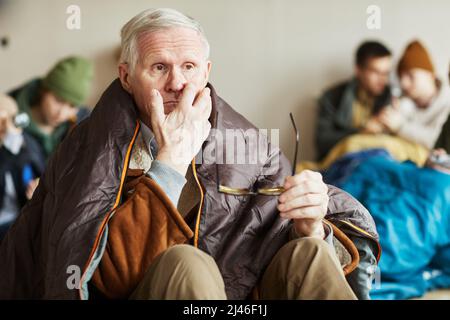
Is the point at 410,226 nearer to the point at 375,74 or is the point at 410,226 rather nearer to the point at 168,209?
the point at 168,209

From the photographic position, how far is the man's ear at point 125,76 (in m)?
1.26

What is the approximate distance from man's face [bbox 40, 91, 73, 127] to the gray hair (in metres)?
2.01

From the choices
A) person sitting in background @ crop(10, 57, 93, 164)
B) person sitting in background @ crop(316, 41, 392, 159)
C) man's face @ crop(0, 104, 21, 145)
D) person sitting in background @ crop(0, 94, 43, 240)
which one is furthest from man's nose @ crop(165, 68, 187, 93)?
person sitting in background @ crop(316, 41, 392, 159)

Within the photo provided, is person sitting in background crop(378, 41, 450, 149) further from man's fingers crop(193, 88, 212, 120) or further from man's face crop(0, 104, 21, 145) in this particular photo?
man's fingers crop(193, 88, 212, 120)

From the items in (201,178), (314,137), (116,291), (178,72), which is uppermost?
(178,72)

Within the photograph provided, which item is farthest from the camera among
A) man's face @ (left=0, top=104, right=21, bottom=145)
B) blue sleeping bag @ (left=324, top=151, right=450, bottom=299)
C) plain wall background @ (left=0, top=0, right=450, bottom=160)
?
man's face @ (left=0, top=104, right=21, bottom=145)

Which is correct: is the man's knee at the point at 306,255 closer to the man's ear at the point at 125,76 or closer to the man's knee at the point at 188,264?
the man's knee at the point at 188,264

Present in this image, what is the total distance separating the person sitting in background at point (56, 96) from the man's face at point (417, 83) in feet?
4.85

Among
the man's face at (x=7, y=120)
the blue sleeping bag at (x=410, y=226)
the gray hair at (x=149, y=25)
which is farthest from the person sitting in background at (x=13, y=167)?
the gray hair at (x=149, y=25)

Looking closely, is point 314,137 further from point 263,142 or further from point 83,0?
point 263,142

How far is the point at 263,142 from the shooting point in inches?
49.0

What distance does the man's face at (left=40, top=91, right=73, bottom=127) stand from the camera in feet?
10.6
